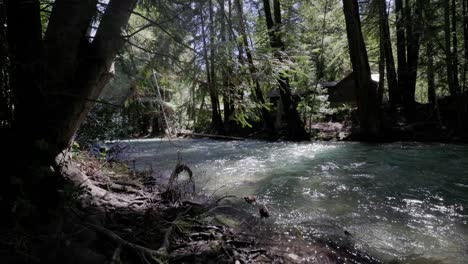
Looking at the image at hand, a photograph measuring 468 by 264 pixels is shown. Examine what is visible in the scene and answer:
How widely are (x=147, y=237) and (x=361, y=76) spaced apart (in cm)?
1210

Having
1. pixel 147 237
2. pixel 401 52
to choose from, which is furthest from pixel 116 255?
pixel 401 52

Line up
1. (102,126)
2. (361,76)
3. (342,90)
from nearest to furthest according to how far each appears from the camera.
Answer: (102,126), (361,76), (342,90)

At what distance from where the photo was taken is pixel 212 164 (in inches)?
343

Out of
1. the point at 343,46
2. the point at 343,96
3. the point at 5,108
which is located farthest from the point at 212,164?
the point at 343,96

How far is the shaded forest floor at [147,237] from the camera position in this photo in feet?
7.41

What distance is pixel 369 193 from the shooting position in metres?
5.15

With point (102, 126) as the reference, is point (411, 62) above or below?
above

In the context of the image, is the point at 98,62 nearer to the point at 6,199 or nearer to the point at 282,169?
the point at 6,199

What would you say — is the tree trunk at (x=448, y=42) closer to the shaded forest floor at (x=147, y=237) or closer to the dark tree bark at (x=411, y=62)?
the dark tree bark at (x=411, y=62)

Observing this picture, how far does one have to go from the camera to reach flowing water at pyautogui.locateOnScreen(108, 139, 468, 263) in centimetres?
340

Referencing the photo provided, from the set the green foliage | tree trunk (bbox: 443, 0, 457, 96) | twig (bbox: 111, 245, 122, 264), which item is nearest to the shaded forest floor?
twig (bbox: 111, 245, 122, 264)

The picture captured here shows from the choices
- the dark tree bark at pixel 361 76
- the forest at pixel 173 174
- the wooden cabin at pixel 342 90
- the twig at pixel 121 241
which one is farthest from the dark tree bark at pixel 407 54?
the twig at pixel 121 241

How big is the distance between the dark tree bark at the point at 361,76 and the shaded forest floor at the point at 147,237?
399 inches

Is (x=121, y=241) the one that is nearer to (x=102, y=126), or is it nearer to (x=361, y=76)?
(x=102, y=126)
